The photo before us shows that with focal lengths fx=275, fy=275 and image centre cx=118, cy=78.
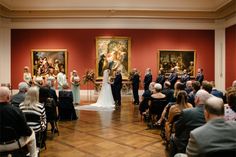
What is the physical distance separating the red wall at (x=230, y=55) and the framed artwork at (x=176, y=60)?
6.30 ft

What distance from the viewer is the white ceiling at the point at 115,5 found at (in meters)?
15.5

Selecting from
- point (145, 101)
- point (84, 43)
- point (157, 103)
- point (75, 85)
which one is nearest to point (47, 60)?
point (84, 43)

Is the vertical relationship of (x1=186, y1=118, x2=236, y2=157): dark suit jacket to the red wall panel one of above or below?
below

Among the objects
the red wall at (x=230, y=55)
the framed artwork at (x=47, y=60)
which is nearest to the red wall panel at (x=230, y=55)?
the red wall at (x=230, y=55)

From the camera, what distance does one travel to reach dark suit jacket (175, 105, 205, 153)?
3879mm

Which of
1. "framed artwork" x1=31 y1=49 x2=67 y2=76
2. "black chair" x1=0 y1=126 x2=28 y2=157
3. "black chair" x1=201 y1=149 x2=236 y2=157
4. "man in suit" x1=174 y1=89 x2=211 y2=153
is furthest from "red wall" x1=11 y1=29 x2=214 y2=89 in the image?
"black chair" x1=201 y1=149 x2=236 y2=157

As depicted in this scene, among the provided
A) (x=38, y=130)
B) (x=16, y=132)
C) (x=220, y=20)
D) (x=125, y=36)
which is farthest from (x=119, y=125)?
(x=220, y=20)

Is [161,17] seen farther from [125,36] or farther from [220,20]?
[220,20]

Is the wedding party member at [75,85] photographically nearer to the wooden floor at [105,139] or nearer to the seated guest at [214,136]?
the wooden floor at [105,139]

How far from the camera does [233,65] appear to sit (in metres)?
15.0

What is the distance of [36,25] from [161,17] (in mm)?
7388

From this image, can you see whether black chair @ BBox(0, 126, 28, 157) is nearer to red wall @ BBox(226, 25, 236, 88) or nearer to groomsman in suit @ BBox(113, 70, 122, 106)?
groomsman in suit @ BBox(113, 70, 122, 106)

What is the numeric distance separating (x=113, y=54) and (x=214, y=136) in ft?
44.6

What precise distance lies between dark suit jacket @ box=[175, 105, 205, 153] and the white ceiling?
12.3m
